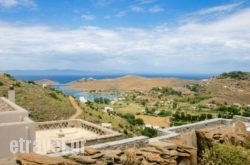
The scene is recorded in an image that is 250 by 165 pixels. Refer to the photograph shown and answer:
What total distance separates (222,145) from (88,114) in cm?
3245

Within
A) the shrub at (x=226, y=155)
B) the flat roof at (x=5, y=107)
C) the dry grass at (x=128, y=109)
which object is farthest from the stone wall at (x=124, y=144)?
the dry grass at (x=128, y=109)

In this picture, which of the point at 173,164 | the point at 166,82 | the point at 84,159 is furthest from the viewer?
the point at 166,82

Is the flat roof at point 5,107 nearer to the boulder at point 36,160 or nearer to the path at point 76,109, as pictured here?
the boulder at point 36,160

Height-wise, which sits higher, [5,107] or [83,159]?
[5,107]

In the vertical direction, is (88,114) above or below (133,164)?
below

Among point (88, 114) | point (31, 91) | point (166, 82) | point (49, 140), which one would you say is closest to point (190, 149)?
point (49, 140)

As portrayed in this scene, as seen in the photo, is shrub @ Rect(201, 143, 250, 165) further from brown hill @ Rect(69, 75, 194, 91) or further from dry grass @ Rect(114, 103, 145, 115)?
brown hill @ Rect(69, 75, 194, 91)

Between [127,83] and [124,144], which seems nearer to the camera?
[124,144]

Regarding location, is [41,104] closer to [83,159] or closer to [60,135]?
[60,135]

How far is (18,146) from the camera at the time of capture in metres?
10.4

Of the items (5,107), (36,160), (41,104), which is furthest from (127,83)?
(36,160)

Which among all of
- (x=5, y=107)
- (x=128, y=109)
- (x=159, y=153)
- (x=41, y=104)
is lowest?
(x=128, y=109)

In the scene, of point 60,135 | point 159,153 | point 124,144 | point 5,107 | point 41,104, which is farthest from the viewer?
point 41,104

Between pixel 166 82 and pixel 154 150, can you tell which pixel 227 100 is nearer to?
pixel 166 82
